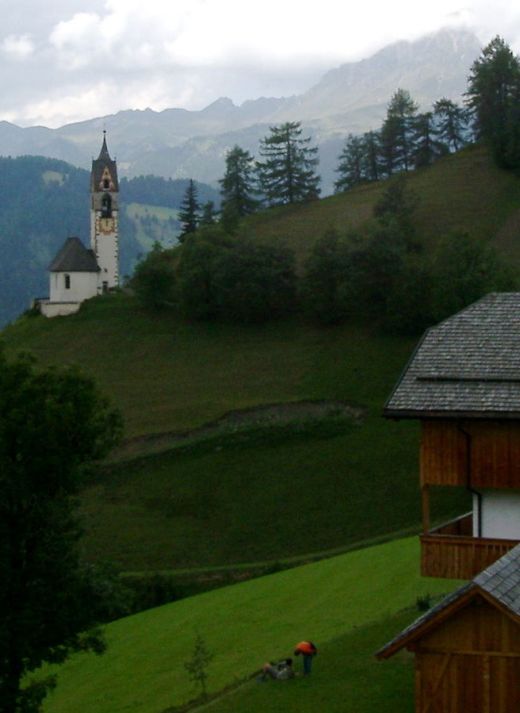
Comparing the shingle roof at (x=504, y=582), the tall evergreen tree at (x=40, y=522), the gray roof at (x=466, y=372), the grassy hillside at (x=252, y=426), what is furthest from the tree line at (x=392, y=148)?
the shingle roof at (x=504, y=582)

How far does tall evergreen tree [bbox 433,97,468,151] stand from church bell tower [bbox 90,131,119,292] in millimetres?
36580

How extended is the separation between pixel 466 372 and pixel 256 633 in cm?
1634

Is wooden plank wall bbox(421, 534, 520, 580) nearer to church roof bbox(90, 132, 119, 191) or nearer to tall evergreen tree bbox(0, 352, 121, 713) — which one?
tall evergreen tree bbox(0, 352, 121, 713)

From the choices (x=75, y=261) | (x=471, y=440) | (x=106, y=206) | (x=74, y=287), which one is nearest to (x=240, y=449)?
(x=74, y=287)

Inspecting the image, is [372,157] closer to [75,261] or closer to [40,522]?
[75,261]

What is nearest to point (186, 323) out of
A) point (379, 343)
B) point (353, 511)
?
point (379, 343)

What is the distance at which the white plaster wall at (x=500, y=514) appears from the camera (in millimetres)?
28562

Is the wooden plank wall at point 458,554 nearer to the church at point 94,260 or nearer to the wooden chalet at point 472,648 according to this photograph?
the wooden chalet at point 472,648

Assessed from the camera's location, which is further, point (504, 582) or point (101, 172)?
point (101, 172)

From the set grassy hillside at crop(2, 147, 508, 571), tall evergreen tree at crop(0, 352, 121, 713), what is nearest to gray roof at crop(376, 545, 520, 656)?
tall evergreen tree at crop(0, 352, 121, 713)

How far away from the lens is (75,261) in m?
121

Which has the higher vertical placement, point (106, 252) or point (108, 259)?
point (106, 252)

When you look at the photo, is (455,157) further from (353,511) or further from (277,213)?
(353,511)

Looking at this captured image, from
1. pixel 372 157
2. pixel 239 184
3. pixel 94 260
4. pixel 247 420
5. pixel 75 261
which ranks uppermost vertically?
pixel 372 157
